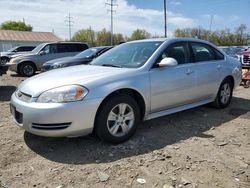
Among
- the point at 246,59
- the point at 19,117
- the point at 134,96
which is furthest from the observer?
the point at 246,59

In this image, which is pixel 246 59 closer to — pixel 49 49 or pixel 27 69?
pixel 49 49

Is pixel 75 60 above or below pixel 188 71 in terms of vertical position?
above

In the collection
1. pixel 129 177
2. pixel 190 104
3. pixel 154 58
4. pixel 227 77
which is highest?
pixel 154 58

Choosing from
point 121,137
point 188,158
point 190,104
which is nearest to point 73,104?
point 121,137

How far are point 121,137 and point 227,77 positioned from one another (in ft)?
10.5

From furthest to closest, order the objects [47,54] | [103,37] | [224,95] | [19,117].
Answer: [103,37] → [47,54] → [224,95] → [19,117]

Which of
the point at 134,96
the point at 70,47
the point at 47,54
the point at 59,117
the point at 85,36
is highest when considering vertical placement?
the point at 85,36

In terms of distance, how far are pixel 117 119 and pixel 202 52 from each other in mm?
2575

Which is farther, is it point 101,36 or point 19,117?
point 101,36

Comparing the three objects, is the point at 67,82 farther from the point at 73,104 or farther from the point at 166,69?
the point at 166,69

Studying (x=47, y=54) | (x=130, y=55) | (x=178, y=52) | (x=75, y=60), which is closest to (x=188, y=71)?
(x=178, y=52)

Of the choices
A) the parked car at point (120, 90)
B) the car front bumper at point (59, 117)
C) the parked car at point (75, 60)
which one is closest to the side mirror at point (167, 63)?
the parked car at point (120, 90)

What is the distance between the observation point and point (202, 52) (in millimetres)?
5730

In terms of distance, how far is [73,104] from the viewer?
3.66m
